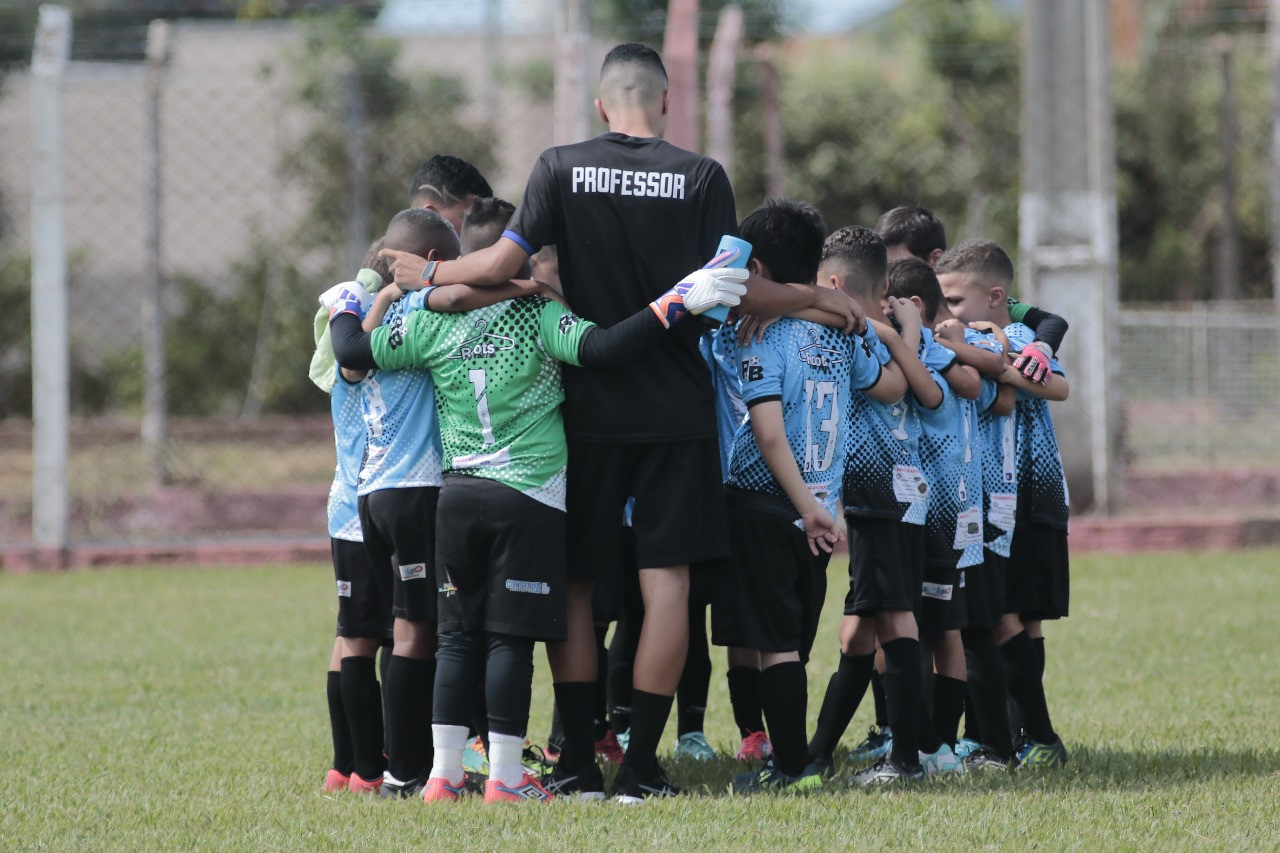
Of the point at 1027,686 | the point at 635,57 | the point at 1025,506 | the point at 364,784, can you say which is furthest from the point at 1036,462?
the point at 364,784

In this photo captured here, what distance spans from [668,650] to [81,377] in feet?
46.7

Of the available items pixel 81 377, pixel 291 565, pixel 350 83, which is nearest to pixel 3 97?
pixel 81 377

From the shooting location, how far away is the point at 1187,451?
14.7 m

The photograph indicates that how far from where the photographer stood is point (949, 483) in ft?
16.1

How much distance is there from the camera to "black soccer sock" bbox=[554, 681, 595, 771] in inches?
178

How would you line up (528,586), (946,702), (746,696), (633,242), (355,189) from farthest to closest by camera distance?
(355,189) < (746,696) < (946,702) < (633,242) < (528,586)

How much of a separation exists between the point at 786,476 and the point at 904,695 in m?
0.80

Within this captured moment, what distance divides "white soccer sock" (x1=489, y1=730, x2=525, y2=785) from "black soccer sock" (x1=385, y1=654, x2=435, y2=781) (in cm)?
32

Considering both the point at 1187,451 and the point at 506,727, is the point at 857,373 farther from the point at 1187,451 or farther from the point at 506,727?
the point at 1187,451

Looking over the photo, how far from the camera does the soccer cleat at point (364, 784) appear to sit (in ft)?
15.6

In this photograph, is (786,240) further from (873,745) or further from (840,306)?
(873,745)

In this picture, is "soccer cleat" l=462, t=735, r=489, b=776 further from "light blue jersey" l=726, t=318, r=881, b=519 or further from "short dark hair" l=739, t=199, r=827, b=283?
"short dark hair" l=739, t=199, r=827, b=283

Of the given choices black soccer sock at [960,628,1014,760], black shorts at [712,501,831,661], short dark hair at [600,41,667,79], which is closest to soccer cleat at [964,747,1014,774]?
black soccer sock at [960,628,1014,760]

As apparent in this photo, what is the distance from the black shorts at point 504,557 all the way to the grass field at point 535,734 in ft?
1.73
